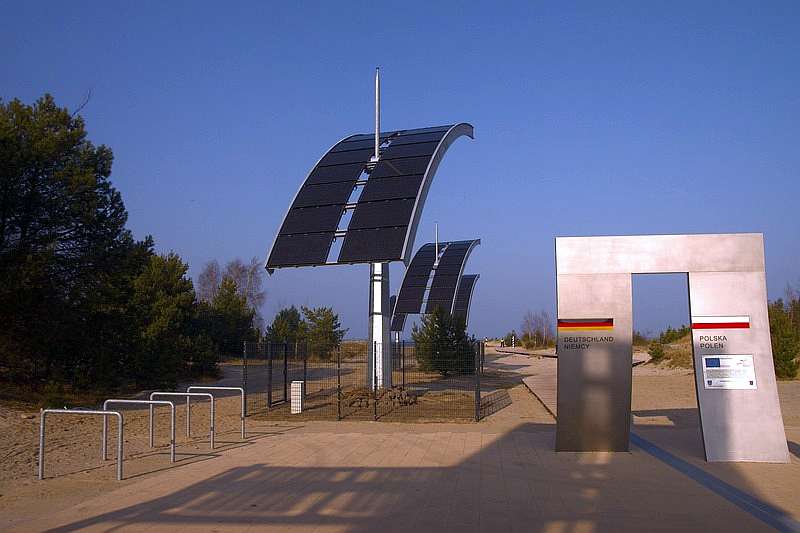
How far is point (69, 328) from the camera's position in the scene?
72.5ft

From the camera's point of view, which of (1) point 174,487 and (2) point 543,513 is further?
(1) point 174,487

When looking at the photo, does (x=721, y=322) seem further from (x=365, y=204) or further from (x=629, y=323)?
(x=365, y=204)

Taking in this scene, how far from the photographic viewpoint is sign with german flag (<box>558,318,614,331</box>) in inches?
489

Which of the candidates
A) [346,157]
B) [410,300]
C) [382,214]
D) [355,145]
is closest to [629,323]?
[382,214]

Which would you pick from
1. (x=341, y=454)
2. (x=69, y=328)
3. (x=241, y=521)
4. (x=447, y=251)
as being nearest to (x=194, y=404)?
(x=69, y=328)

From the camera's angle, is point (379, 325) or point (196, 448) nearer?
point (196, 448)

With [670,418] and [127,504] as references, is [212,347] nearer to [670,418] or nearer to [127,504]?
[670,418]

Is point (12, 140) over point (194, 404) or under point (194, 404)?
over

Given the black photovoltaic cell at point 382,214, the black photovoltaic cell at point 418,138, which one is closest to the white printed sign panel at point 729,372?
the black photovoltaic cell at point 382,214

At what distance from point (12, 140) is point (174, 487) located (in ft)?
51.1

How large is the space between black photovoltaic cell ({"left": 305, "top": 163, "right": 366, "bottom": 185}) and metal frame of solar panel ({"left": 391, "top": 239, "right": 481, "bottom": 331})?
1901 cm

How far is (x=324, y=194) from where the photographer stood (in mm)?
22125

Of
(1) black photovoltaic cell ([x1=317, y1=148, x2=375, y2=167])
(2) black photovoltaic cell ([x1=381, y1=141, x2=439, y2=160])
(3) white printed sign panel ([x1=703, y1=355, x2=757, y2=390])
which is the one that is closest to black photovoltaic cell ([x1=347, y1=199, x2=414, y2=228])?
(2) black photovoltaic cell ([x1=381, y1=141, x2=439, y2=160])

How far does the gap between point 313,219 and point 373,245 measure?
2567 mm
